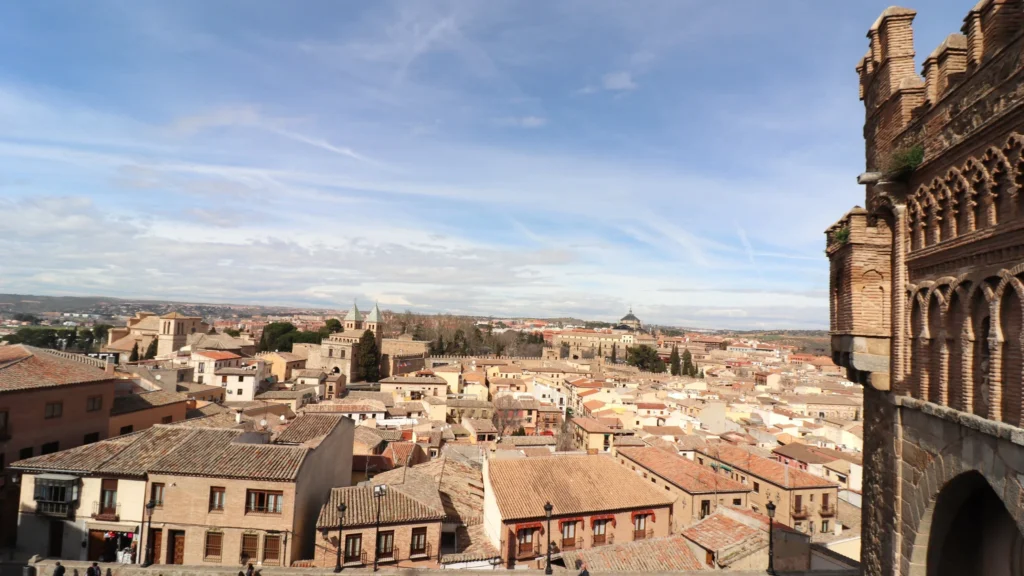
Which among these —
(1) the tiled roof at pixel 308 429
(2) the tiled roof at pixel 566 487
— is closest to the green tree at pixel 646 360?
(2) the tiled roof at pixel 566 487

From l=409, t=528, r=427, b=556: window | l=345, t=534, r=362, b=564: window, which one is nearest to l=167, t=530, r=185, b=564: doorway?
l=345, t=534, r=362, b=564: window

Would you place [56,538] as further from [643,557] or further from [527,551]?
[643,557]

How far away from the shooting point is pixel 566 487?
2092 centimetres

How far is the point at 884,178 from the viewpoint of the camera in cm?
654

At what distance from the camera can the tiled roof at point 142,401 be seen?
1027 inches

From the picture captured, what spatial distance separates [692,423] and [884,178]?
44.7 meters

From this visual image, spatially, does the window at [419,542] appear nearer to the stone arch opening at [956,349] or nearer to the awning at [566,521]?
the awning at [566,521]

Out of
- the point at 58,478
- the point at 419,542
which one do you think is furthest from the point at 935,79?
the point at 58,478

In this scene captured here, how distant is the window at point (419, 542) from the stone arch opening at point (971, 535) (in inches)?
539

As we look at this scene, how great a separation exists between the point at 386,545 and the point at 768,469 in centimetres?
2183

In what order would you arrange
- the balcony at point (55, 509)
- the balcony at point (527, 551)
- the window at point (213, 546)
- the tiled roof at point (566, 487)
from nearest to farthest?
the window at point (213, 546) < the balcony at point (55, 509) < the balcony at point (527, 551) < the tiled roof at point (566, 487)

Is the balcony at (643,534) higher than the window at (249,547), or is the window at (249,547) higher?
the window at (249,547)

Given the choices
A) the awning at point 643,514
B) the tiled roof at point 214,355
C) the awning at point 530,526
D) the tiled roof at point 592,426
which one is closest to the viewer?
the awning at point 530,526

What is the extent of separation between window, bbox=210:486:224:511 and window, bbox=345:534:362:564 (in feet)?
12.9
